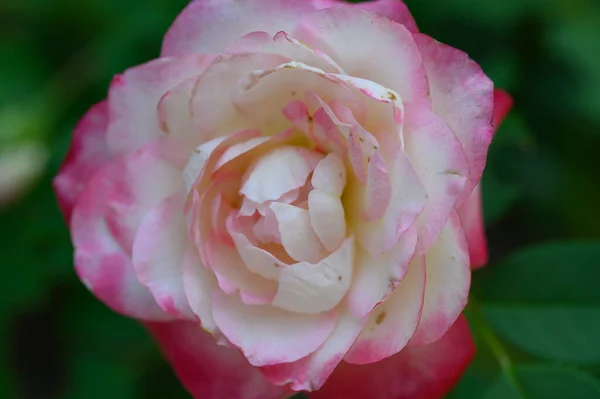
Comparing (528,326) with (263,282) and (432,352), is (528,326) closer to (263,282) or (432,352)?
(432,352)

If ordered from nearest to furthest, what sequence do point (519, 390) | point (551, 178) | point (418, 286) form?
point (418, 286), point (519, 390), point (551, 178)

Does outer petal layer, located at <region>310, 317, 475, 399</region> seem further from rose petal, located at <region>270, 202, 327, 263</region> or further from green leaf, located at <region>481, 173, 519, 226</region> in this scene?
green leaf, located at <region>481, 173, 519, 226</region>

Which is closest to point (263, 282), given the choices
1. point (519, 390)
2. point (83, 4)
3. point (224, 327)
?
point (224, 327)

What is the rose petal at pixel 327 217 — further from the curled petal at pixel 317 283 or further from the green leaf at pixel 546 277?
the green leaf at pixel 546 277

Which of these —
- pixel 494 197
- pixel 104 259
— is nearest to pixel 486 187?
pixel 494 197

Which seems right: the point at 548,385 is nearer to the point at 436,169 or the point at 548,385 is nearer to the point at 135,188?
the point at 436,169

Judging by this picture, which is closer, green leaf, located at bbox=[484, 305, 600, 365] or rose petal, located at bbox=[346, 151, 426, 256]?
rose petal, located at bbox=[346, 151, 426, 256]

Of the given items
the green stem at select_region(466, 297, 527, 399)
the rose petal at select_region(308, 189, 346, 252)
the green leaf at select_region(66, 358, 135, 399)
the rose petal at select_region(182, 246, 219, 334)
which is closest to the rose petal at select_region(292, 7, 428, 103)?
the rose petal at select_region(308, 189, 346, 252)
